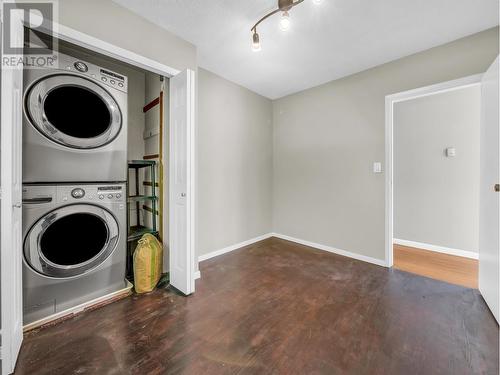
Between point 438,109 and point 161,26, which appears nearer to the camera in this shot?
→ point 161,26

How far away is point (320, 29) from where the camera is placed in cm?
191

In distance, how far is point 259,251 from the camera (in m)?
3.04

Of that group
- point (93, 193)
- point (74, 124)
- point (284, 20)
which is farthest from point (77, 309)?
point (284, 20)

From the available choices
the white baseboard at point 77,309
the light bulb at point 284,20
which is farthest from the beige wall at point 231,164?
the light bulb at point 284,20

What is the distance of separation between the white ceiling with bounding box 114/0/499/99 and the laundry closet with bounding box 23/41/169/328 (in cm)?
76

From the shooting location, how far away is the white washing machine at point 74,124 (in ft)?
4.77

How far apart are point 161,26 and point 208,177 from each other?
161cm

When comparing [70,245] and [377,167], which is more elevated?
[377,167]

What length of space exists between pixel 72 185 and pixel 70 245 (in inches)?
18.3

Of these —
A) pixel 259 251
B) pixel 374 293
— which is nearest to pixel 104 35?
pixel 259 251

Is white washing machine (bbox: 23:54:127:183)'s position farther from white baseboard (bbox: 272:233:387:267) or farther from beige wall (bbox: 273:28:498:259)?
white baseboard (bbox: 272:233:387:267)

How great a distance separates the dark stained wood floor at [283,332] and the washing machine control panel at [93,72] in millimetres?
1836

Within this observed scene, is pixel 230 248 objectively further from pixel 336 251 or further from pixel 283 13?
pixel 283 13

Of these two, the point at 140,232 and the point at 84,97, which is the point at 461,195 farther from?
the point at 84,97
